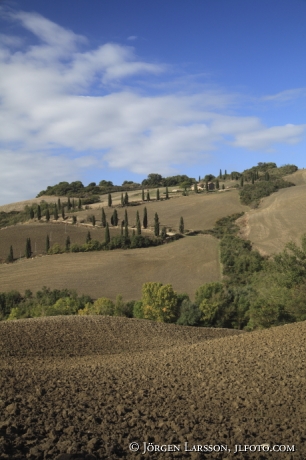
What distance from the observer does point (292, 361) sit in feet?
35.6

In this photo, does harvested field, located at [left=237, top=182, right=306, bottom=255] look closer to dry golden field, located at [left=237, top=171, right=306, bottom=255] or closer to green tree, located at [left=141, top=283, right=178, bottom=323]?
dry golden field, located at [left=237, top=171, right=306, bottom=255]

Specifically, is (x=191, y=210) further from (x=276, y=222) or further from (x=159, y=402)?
(x=159, y=402)

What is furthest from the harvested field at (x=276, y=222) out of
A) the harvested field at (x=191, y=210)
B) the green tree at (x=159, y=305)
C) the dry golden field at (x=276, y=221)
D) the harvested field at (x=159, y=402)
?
the harvested field at (x=159, y=402)

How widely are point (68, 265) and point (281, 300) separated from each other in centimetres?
4913

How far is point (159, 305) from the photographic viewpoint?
42125 millimetres

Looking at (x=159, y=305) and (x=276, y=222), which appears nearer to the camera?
(x=159, y=305)

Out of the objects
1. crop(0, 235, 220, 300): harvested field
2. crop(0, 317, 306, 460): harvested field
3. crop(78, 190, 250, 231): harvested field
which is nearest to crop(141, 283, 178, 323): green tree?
crop(0, 235, 220, 300): harvested field

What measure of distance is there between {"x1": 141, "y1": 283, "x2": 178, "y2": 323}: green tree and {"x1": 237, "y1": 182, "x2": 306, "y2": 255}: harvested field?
25954mm

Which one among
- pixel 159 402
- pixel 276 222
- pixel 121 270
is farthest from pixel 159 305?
pixel 276 222

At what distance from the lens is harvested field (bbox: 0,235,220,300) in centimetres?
5797

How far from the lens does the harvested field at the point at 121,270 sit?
190ft

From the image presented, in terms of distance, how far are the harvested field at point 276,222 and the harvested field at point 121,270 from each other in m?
7.82

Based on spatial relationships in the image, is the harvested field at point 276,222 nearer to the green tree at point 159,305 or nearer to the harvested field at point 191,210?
the harvested field at point 191,210

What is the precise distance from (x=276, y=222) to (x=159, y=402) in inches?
2857
